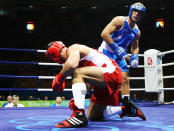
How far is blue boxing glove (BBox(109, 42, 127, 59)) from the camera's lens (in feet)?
7.44

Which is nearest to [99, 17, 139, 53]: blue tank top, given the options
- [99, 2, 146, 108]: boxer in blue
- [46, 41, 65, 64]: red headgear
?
[99, 2, 146, 108]: boxer in blue

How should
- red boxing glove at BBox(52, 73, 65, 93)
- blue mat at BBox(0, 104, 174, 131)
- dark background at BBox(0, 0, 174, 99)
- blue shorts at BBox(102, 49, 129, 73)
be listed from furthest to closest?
dark background at BBox(0, 0, 174, 99) → blue shorts at BBox(102, 49, 129, 73) → red boxing glove at BBox(52, 73, 65, 93) → blue mat at BBox(0, 104, 174, 131)

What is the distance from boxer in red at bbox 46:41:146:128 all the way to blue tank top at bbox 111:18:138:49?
2.02 ft

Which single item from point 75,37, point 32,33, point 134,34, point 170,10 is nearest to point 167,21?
point 170,10

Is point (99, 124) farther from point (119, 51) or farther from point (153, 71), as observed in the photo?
point (153, 71)

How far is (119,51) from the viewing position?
2.28m

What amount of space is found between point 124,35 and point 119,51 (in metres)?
0.23

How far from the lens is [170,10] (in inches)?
480

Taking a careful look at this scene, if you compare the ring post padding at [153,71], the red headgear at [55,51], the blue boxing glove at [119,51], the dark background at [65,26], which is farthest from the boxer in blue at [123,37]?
the dark background at [65,26]

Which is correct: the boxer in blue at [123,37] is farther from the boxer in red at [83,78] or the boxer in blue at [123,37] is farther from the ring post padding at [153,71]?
the ring post padding at [153,71]

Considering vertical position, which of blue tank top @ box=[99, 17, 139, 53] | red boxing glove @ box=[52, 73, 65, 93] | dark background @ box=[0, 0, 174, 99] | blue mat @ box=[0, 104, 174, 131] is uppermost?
dark background @ box=[0, 0, 174, 99]

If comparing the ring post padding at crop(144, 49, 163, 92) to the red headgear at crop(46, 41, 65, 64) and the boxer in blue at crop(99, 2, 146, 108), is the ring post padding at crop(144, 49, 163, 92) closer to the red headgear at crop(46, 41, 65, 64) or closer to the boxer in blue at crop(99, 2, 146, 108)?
the boxer in blue at crop(99, 2, 146, 108)

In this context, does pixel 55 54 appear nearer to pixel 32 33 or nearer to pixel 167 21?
pixel 32 33

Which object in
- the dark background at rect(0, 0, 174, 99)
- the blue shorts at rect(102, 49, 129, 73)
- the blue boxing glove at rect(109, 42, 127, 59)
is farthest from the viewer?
the dark background at rect(0, 0, 174, 99)
